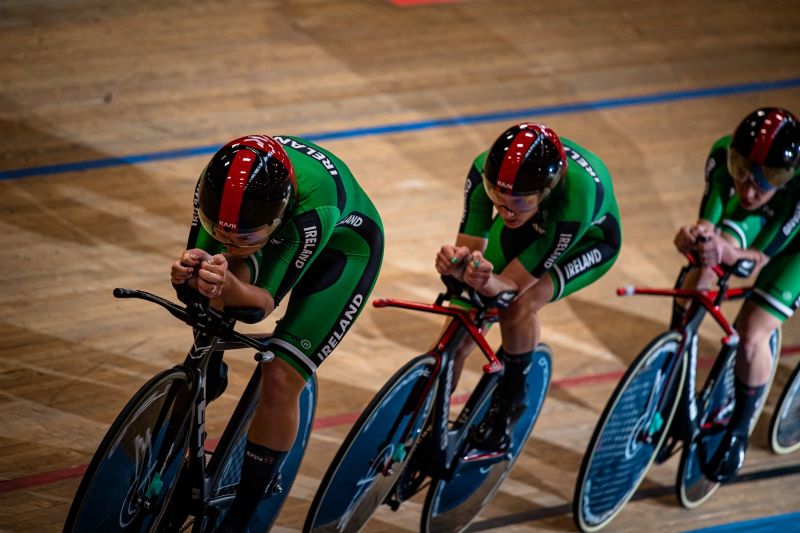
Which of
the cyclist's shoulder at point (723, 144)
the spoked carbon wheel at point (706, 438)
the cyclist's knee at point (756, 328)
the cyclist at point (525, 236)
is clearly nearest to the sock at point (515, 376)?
the cyclist at point (525, 236)

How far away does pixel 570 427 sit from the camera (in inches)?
183

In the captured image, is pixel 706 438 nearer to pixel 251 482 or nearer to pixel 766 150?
pixel 766 150

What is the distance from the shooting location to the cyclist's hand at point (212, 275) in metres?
2.77

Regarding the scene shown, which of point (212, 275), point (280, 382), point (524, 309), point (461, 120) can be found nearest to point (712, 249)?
point (524, 309)

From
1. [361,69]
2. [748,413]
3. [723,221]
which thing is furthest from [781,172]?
[361,69]

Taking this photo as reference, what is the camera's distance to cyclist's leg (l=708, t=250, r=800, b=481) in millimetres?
4172

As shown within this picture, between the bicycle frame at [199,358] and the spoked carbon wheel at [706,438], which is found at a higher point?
the bicycle frame at [199,358]

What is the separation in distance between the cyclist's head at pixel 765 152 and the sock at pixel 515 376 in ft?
3.20

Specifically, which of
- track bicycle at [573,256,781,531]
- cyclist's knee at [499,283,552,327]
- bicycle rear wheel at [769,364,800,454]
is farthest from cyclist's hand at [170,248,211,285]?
bicycle rear wheel at [769,364,800,454]

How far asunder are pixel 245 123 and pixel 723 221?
2.87 metres

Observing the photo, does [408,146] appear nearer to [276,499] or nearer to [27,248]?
[27,248]

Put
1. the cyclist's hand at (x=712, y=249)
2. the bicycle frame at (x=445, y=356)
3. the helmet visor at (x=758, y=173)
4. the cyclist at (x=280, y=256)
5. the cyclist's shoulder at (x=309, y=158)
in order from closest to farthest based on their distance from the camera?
1. the cyclist at (x=280, y=256)
2. the cyclist's shoulder at (x=309, y=158)
3. the bicycle frame at (x=445, y=356)
4. the cyclist's hand at (x=712, y=249)
5. the helmet visor at (x=758, y=173)

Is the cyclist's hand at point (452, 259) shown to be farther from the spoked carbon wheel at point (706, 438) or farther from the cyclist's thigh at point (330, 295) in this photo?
the spoked carbon wheel at point (706, 438)

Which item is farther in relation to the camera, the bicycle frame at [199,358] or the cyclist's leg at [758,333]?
the cyclist's leg at [758,333]
